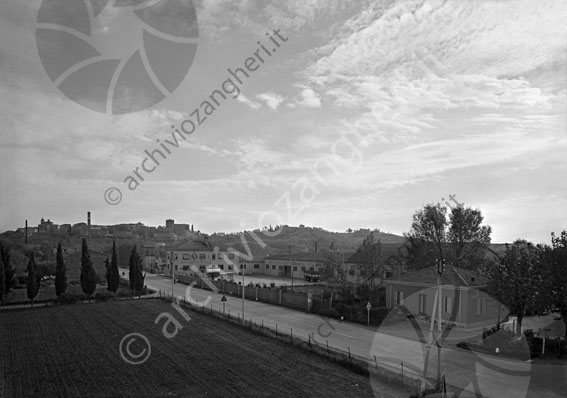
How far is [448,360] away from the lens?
883 inches

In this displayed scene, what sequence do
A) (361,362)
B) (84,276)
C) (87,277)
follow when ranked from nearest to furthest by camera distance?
(361,362) < (87,277) < (84,276)

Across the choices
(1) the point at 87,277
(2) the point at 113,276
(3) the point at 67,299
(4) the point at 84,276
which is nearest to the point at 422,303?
(2) the point at 113,276

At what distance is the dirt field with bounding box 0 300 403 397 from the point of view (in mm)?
16734

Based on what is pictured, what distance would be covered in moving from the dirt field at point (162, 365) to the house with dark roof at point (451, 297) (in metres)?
15.4

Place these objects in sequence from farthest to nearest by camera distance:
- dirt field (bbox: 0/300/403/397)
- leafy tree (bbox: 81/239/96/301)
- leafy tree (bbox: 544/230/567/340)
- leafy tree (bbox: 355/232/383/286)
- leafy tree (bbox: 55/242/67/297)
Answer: leafy tree (bbox: 355/232/383/286) → leafy tree (bbox: 81/239/96/301) → leafy tree (bbox: 55/242/67/297) → leafy tree (bbox: 544/230/567/340) → dirt field (bbox: 0/300/403/397)

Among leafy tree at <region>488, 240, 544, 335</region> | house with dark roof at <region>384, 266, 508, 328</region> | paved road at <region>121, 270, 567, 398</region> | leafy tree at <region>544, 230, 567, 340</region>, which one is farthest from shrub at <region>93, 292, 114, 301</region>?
leafy tree at <region>544, 230, 567, 340</region>

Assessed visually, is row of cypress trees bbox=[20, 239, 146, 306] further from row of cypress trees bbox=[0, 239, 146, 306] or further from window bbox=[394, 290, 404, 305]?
window bbox=[394, 290, 404, 305]

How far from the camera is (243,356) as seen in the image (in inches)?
864

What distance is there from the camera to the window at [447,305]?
3298 cm

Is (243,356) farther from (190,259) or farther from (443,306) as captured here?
(190,259)

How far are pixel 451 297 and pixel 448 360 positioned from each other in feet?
37.6

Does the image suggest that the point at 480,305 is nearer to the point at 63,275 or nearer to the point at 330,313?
the point at 330,313

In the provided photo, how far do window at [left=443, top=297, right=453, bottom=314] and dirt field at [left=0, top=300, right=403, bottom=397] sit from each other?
15.4 meters

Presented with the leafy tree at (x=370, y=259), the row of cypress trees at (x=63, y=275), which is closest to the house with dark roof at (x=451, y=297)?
the leafy tree at (x=370, y=259)
